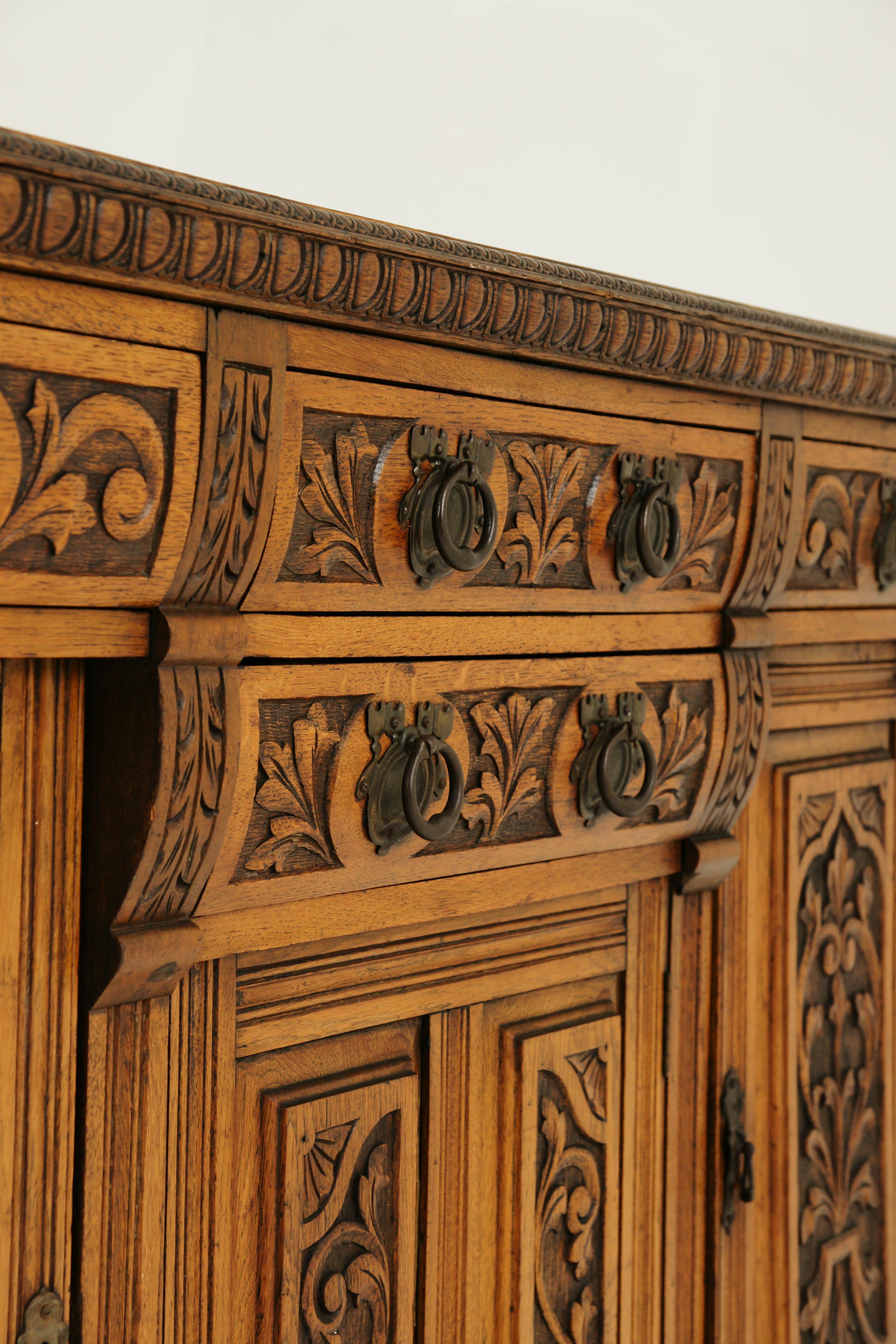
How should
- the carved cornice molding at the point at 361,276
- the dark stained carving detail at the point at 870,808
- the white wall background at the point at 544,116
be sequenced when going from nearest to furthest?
the carved cornice molding at the point at 361,276
the white wall background at the point at 544,116
the dark stained carving detail at the point at 870,808

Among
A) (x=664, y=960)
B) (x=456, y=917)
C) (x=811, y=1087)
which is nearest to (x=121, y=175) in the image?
(x=456, y=917)

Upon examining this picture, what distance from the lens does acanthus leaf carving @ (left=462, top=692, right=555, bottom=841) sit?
75cm

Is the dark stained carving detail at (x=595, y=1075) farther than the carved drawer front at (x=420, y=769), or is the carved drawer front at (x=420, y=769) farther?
the dark stained carving detail at (x=595, y=1075)

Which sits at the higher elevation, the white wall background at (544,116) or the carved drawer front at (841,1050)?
the white wall background at (544,116)

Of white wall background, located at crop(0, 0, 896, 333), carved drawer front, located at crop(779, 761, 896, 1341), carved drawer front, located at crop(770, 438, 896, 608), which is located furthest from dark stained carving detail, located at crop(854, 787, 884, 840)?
white wall background, located at crop(0, 0, 896, 333)

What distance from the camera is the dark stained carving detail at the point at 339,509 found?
2.08ft

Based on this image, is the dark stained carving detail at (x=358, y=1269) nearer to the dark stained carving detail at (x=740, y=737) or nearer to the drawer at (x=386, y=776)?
the drawer at (x=386, y=776)

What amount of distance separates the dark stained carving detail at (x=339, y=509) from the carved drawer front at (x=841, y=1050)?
0.52 m

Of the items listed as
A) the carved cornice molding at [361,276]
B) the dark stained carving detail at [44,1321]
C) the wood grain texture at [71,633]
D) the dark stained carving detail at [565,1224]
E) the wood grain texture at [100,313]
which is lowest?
the dark stained carving detail at [565,1224]

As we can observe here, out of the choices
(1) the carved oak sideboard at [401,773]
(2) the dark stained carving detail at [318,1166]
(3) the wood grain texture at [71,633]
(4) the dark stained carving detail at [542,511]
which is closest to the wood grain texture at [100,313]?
(1) the carved oak sideboard at [401,773]

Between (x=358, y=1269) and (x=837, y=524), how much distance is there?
70cm

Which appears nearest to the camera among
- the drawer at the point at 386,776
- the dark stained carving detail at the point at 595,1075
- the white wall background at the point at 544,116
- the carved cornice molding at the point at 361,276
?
the carved cornice molding at the point at 361,276

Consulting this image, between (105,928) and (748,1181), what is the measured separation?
0.62 m

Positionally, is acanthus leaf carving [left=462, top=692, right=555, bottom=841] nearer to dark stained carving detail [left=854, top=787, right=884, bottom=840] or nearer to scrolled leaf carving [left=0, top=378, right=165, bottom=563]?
scrolled leaf carving [left=0, top=378, right=165, bottom=563]
